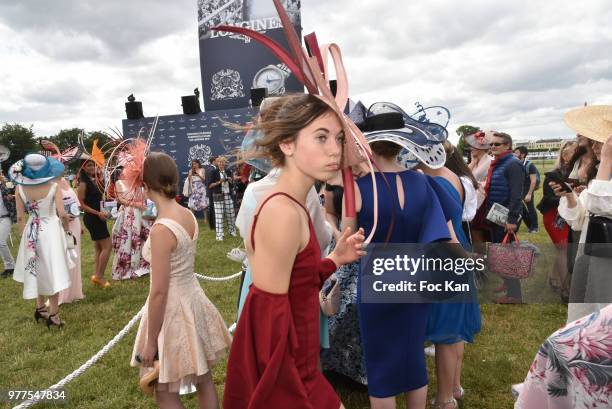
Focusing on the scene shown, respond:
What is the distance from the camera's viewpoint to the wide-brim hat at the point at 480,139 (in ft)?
16.4

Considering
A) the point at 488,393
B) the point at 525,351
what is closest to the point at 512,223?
the point at 525,351

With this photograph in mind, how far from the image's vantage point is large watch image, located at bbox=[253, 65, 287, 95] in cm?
1578

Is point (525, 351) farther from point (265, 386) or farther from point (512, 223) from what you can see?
point (265, 386)

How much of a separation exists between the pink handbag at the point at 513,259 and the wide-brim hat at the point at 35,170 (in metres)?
4.49

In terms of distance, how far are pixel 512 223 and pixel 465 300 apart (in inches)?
82.1

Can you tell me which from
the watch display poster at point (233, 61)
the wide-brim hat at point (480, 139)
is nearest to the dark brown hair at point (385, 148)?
the wide-brim hat at point (480, 139)

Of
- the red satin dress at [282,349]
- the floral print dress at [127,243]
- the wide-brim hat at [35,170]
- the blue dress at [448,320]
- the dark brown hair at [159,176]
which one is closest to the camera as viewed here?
the red satin dress at [282,349]

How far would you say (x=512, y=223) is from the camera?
15.0 feet

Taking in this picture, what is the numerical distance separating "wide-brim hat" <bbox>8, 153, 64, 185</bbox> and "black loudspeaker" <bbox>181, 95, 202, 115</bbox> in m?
10.9

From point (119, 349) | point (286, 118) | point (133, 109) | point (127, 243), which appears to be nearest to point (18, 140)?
point (133, 109)

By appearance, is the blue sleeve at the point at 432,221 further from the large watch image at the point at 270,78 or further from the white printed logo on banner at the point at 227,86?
the white printed logo on banner at the point at 227,86

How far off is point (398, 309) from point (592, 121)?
58.2 inches

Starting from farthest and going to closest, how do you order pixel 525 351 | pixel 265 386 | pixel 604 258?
pixel 525 351 → pixel 604 258 → pixel 265 386

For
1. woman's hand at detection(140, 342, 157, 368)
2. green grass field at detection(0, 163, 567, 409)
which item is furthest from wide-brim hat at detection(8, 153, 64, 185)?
woman's hand at detection(140, 342, 157, 368)
